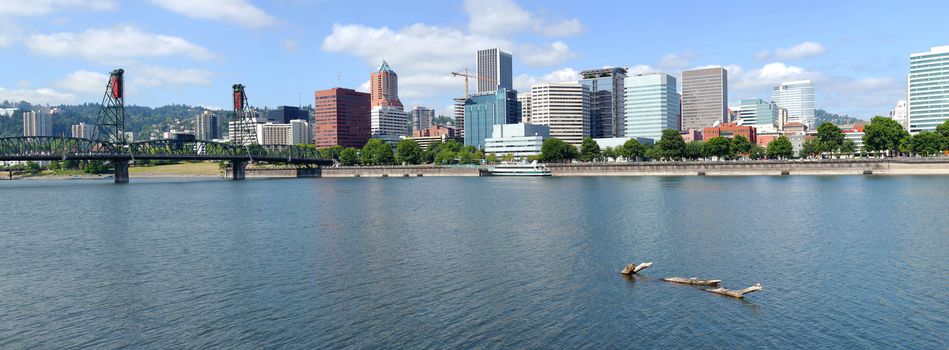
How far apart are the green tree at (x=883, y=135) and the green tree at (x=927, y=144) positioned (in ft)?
9.97

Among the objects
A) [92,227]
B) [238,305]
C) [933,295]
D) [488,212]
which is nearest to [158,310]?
[238,305]

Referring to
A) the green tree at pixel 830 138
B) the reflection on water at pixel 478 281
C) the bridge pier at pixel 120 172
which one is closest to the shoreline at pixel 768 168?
the green tree at pixel 830 138

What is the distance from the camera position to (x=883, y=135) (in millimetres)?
168125

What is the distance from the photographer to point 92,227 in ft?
202

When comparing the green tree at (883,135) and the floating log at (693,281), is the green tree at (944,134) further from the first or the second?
the floating log at (693,281)

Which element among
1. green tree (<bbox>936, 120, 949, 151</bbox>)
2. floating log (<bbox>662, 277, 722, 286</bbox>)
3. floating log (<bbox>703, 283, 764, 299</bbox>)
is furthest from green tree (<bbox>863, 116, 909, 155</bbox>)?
floating log (<bbox>703, 283, 764, 299</bbox>)

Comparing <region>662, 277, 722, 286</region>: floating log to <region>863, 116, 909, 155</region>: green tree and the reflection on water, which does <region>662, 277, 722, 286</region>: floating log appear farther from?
<region>863, 116, 909, 155</region>: green tree

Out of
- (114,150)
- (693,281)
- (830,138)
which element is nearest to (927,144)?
(830,138)

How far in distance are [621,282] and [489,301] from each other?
7951mm

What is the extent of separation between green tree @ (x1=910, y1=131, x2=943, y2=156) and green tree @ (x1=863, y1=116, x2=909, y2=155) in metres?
3.04

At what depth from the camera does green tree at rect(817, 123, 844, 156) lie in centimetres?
18362

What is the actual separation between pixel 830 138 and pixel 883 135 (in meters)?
17.4

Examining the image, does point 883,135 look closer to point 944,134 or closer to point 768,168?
point 944,134

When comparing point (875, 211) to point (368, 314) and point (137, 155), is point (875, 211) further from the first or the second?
point (137, 155)
